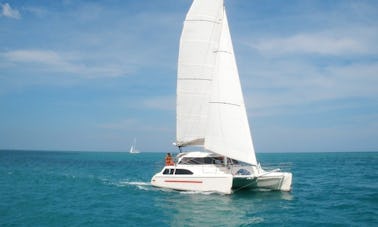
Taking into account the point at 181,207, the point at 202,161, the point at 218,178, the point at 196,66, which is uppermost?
the point at 196,66

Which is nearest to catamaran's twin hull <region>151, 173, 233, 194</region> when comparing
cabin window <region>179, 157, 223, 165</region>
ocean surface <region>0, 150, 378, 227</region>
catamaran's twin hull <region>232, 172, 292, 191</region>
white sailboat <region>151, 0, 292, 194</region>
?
white sailboat <region>151, 0, 292, 194</region>

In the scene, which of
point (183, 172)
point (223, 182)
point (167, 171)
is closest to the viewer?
point (223, 182)

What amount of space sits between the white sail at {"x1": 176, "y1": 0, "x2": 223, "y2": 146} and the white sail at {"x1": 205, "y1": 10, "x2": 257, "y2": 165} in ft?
6.95

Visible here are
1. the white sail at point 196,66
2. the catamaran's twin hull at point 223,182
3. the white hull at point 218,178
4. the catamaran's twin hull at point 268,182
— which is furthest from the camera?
the white sail at point 196,66

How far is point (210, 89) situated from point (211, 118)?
269 cm

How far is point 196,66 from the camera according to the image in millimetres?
30672

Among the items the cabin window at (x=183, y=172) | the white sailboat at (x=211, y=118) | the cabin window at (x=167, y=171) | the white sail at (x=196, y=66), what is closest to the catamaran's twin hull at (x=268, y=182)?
the white sailboat at (x=211, y=118)

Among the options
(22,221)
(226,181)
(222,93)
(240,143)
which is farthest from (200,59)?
(22,221)

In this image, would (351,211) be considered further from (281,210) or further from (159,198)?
(159,198)

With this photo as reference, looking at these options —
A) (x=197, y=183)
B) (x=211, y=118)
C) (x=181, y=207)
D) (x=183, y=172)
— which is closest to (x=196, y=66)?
(x=211, y=118)

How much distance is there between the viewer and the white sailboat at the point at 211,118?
27703 millimetres

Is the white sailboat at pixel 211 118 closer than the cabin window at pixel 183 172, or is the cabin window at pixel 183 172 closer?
the white sailboat at pixel 211 118

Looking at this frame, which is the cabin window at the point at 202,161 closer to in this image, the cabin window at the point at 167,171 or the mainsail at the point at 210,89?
the cabin window at the point at 167,171

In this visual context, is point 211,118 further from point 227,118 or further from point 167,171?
point 167,171
